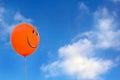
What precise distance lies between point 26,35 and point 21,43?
0.34m

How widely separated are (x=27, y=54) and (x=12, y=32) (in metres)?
0.95

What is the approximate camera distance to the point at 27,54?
64.9ft

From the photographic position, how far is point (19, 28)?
19.7 m

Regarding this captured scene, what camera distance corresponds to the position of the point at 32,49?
1980 centimetres

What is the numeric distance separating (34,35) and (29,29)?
0.97 ft

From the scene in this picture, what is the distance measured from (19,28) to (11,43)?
60 cm

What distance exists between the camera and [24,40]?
19.5m

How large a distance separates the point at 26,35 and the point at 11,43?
0.62m

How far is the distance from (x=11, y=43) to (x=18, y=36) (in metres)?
0.40

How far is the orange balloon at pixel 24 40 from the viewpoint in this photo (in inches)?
769

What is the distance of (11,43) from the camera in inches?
777

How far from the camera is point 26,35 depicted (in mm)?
19609

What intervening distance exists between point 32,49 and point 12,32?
3.06 ft

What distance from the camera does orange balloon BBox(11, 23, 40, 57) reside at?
19.5 meters
